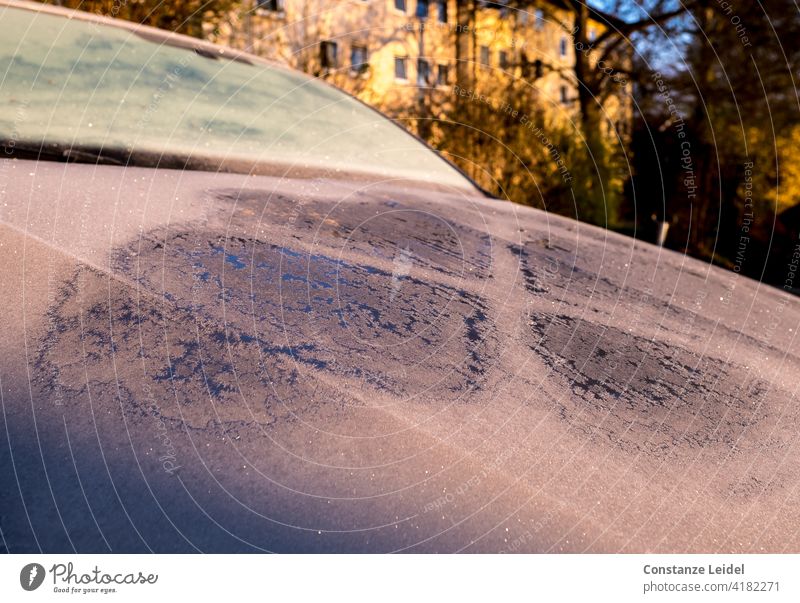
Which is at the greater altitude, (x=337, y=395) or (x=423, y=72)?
(x=423, y=72)

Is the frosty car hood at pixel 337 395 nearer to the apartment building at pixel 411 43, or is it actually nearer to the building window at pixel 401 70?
the apartment building at pixel 411 43

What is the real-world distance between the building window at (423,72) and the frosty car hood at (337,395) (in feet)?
22.7

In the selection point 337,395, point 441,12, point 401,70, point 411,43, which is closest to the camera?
point 337,395

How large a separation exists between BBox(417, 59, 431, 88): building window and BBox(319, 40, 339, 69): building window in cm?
109

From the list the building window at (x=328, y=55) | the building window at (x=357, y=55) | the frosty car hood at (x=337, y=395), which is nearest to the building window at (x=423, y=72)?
the building window at (x=357, y=55)

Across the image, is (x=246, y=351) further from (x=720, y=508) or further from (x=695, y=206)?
(x=695, y=206)

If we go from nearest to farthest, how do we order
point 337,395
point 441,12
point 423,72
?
1. point 337,395
2. point 423,72
3. point 441,12

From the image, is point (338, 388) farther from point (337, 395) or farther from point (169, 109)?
point (169, 109)

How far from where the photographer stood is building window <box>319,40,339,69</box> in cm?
793

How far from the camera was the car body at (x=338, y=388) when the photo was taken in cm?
97

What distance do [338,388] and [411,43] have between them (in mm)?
8992

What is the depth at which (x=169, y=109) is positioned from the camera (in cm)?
202

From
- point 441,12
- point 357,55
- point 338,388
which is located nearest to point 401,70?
point 357,55

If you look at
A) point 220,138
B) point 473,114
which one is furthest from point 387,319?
point 473,114
